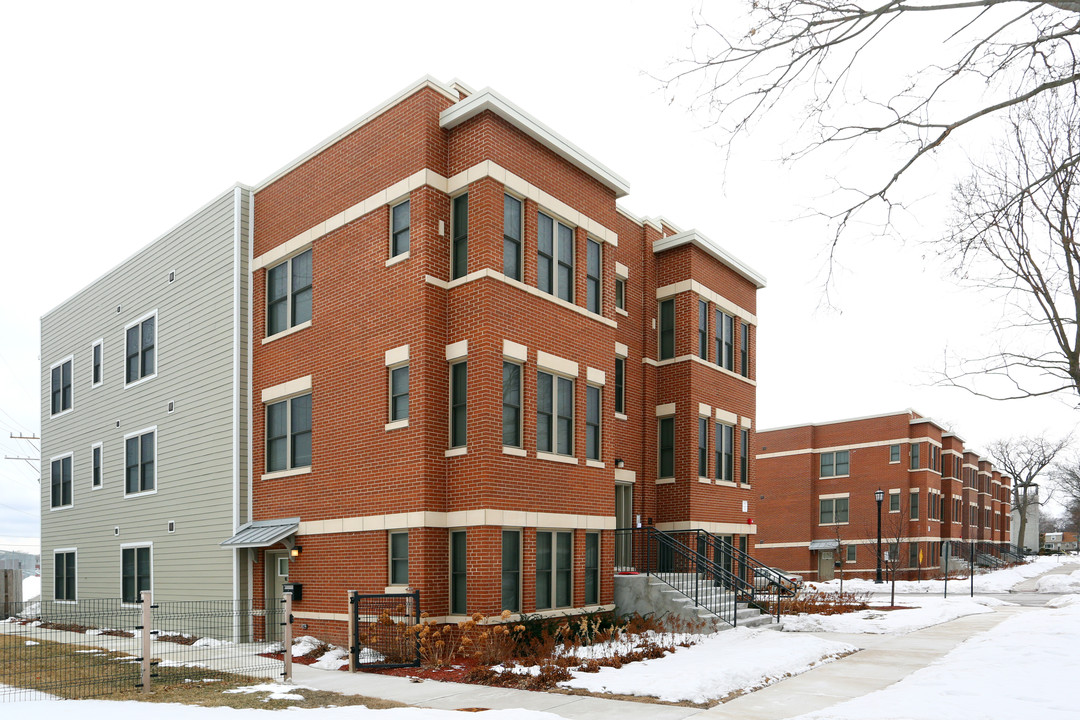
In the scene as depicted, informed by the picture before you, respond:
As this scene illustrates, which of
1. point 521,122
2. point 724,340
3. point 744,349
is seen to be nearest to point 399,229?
point 521,122

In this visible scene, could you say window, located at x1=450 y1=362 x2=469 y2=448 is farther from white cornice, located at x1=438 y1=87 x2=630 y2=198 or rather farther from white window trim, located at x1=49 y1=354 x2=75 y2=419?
white window trim, located at x1=49 y1=354 x2=75 y2=419

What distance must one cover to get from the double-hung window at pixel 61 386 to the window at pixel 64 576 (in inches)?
200

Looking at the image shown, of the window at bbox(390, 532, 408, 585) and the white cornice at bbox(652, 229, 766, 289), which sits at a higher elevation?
the white cornice at bbox(652, 229, 766, 289)

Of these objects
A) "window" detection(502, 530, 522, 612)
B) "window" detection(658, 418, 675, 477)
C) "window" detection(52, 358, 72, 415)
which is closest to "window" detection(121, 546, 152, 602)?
"window" detection(52, 358, 72, 415)

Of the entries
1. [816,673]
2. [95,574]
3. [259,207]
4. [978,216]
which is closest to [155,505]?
[95,574]

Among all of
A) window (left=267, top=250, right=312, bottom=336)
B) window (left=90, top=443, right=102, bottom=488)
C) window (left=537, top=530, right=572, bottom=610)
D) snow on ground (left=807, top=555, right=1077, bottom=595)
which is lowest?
snow on ground (left=807, top=555, right=1077, bottom=595)

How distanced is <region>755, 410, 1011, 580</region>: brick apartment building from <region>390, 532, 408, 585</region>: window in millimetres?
40858

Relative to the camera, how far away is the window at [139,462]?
23.3m

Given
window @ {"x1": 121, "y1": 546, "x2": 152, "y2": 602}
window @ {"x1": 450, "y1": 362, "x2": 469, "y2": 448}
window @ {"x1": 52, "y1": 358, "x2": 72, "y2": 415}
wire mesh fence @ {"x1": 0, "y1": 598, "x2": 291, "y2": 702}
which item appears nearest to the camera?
wire mesh fence @ {"x1": 0, "y1": 598, "x2": 291, "y2": 702}

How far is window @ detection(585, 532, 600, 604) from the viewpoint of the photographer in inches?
701

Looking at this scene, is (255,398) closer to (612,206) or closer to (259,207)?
(259,207)

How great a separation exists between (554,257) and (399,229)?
336cm

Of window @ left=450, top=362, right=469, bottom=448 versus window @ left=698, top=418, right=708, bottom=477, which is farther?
window @ left=698, top=418, right=708, bottom=477

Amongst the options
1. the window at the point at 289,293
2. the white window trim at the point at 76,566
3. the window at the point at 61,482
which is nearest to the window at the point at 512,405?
the window at the point at 289,293
